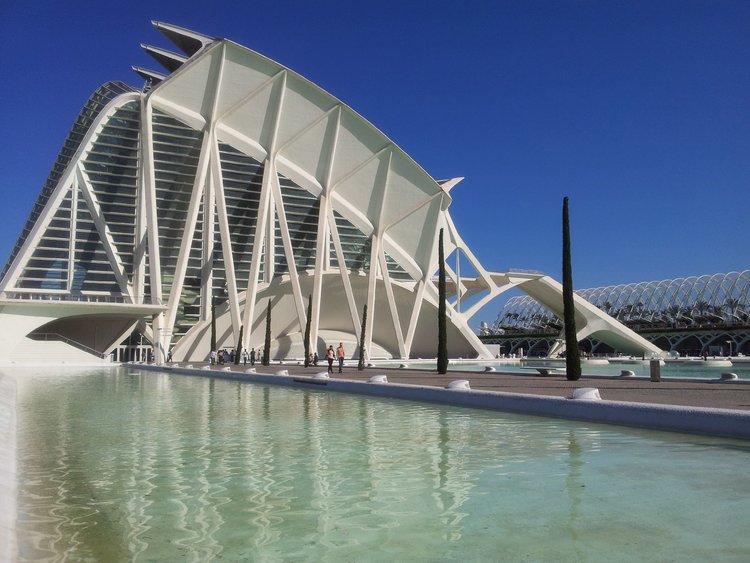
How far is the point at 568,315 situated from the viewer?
2161 centimetres

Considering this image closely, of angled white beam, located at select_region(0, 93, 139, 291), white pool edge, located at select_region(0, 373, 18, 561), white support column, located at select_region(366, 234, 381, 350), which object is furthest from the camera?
white support column, located at select_region(366, 234, 381, 350)

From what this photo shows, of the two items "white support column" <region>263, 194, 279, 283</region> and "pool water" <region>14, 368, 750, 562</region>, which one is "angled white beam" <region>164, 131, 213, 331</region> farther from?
"pool water" <region>14, 368, 750, 562</region>

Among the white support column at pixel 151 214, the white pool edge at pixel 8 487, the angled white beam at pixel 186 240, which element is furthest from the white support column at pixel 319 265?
the white pool edge at pixel 8 487

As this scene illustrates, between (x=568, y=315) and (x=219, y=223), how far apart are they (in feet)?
83.8

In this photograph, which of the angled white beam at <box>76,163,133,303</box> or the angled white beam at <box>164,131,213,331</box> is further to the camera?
the angled white beam at <box>76,163,133,303</box>

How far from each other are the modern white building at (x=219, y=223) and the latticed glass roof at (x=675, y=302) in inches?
1875

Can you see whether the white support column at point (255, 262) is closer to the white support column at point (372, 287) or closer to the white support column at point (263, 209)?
the white support column at point (263, 209)

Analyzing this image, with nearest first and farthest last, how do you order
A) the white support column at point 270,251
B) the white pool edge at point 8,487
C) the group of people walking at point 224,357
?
the white pool edge at point 8,487, the group of people walking at point 224,357, the white support column at point 270,251

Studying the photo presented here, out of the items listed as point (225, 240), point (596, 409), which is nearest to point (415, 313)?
point (225, 240)

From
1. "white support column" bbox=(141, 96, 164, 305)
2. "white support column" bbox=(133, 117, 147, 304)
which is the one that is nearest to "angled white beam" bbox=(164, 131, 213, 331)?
"white support column" bbox=(141, 96, 164, 305)

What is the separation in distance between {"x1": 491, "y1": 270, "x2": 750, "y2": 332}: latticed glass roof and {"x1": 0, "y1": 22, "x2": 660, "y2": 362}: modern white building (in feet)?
156

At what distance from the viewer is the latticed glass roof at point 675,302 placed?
91625mm

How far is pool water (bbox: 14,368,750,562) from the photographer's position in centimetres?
414

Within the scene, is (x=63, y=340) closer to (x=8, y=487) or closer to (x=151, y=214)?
(x=151, y=214)
